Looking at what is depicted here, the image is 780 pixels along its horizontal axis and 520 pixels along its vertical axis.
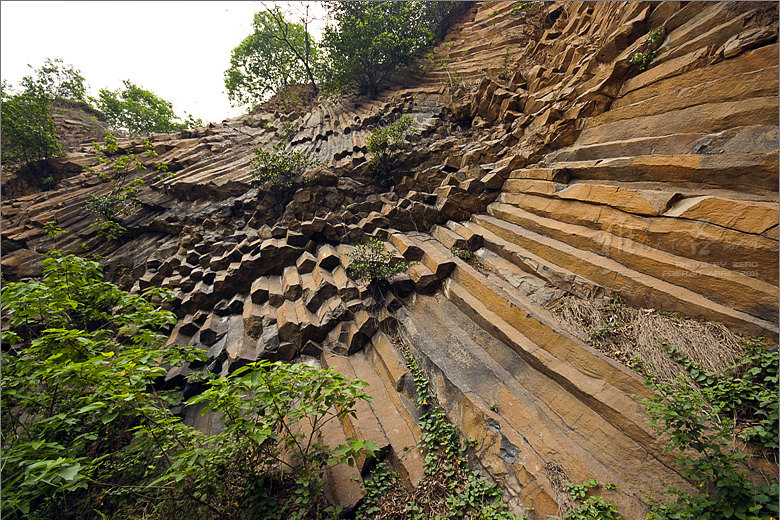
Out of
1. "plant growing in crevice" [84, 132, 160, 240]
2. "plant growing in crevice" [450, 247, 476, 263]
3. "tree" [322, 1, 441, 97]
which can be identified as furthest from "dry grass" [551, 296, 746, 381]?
"tree" [322, 1, 441, 97]

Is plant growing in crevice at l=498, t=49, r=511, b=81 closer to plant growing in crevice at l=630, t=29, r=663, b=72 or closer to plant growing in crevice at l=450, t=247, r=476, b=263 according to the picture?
plant growing in crevice at l=630, t=29, r=663, b=72

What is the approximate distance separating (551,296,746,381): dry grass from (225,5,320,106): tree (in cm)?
2084

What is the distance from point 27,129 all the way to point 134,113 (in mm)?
11070

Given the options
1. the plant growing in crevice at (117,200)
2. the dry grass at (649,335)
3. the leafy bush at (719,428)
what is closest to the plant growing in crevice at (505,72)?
the dry grass at (649,335)

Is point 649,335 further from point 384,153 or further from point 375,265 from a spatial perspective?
point 384,153

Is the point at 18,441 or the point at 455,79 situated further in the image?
the point at 455,79

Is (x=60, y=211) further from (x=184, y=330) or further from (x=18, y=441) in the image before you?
(x=18, y=441)

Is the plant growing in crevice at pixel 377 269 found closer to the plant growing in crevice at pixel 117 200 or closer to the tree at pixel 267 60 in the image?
the plant growing in crevice at pixel 117 200

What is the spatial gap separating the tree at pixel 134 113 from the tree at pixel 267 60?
14.1 feet

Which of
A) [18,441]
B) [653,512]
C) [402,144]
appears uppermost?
[402,144]

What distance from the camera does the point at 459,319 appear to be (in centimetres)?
512

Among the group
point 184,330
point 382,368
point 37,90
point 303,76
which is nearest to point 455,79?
point 303,76

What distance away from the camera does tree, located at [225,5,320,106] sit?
1897cm

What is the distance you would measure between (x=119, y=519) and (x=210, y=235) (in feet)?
24.6
